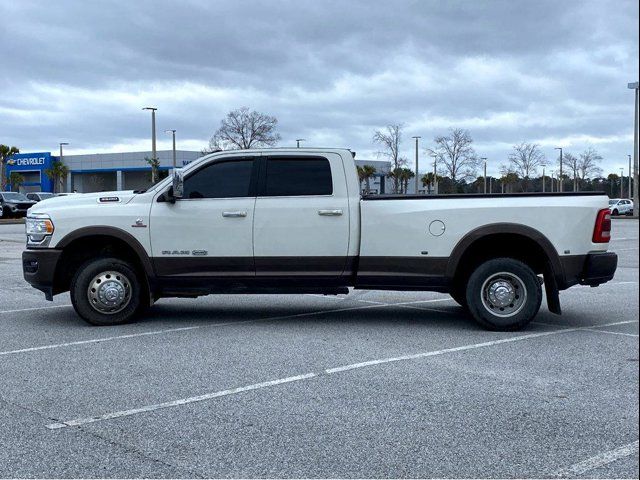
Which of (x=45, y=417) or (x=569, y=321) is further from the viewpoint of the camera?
(x=569, y=321)

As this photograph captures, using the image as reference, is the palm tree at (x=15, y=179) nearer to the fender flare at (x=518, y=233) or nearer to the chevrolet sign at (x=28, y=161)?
the chevrolet sign at (x=28, y=161)

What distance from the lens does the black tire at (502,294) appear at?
826cm

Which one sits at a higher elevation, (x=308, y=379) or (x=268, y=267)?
(x=268, y=267)

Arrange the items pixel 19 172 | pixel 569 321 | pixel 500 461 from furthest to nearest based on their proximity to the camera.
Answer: pixel 19 172 < pixel 569 321 < pixel 500 461

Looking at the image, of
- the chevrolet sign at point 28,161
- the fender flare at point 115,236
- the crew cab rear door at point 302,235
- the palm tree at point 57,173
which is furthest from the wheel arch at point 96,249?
the chevrolet sign at point 28,161

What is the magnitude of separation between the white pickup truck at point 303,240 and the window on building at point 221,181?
0.01 meters

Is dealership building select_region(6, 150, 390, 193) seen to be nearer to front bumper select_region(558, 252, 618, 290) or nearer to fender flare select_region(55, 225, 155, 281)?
fender flare select_region(55, 225, 155, 281)

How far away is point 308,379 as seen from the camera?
611 centimetres

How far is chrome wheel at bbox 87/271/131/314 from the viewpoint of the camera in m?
8.67

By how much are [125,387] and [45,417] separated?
34.2 inches

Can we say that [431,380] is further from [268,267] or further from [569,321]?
[569,321]

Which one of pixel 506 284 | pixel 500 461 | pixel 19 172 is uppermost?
pixel 19 172

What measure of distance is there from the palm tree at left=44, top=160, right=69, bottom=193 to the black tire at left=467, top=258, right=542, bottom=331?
242ft

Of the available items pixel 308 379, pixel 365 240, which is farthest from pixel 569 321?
pixel 308 379
